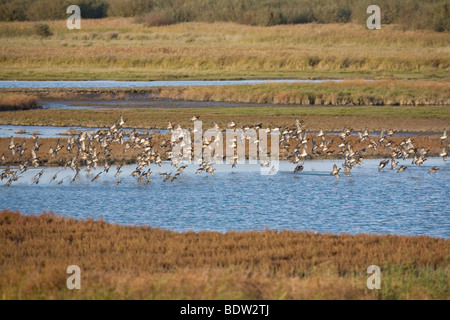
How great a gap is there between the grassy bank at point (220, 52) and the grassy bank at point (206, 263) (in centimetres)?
4282

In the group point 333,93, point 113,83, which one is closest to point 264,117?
point 333,93

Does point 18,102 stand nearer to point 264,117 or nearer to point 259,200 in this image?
point 264,117

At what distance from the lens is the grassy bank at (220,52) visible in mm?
61938

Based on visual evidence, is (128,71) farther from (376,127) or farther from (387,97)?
(376,127)

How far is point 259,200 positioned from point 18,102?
78.5 ft

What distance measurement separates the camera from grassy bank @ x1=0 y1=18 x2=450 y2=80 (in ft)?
203

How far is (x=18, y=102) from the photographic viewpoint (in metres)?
43.2

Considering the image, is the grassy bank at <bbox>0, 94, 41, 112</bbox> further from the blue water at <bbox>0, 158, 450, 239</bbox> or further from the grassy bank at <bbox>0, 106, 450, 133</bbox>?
the blue water at <bbox>0, 158, 450, 239</bbox>

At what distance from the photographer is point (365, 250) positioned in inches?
598

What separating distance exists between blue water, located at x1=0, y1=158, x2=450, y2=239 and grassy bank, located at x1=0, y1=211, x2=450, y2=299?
9.74ft

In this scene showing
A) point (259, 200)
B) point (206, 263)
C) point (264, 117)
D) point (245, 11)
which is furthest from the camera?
point (245, 11)

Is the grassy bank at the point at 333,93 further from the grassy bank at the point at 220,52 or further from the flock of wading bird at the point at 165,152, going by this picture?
the flock of wading bird at the point at 165,152

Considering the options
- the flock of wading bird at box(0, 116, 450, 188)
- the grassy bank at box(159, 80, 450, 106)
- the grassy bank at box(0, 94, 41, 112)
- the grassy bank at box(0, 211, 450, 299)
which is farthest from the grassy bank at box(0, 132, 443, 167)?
the grassy bank at box(159, 80, 450, 106)

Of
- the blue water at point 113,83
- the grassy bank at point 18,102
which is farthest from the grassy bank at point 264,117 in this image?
the blue water at point 113,83
